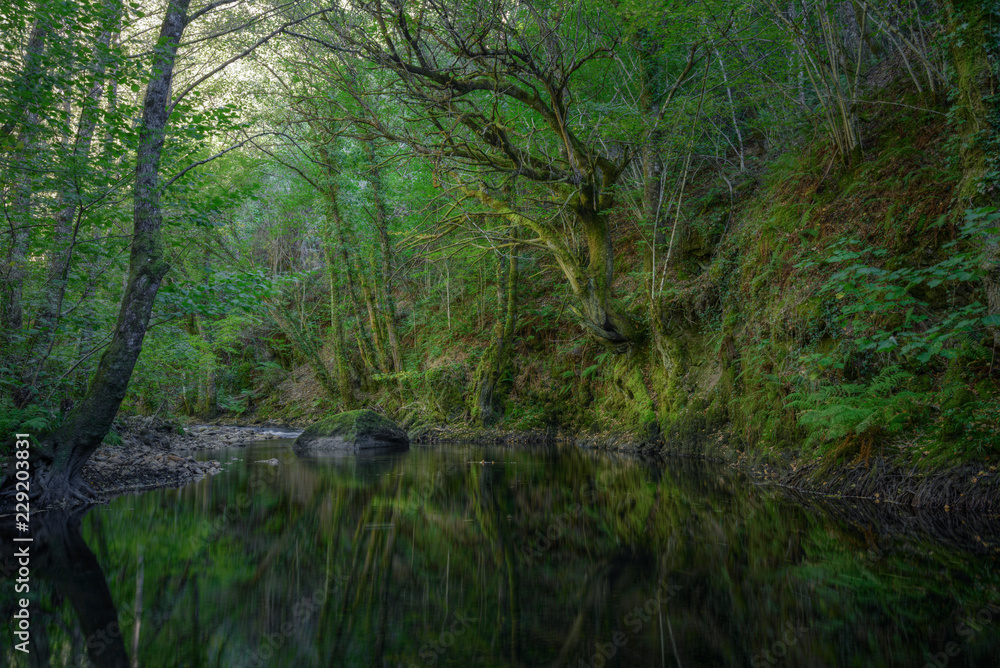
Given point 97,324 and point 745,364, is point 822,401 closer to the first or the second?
point 745,364

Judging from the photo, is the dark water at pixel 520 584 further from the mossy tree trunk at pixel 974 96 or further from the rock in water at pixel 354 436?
the rock in water at pixel 354 436

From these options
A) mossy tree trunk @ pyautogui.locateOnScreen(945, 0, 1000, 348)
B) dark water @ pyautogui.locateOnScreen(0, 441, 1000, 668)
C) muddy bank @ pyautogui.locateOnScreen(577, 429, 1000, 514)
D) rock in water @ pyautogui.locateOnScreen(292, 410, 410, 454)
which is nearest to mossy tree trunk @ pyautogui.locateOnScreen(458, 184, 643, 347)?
muddy bank @ pyautogui.locateOnScreen(577, 429, 1000, 514)

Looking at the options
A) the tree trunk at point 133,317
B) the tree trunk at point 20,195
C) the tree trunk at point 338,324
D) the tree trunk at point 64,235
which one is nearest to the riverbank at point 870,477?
the tree trunk at point 133,317

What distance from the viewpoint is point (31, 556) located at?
3723 millimetres

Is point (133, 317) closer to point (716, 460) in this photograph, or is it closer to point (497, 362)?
point (716, 460)

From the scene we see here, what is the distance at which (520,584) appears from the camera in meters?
3.11

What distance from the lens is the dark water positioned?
7.42 ft

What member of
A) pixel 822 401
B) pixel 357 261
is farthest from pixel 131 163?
pixel 357 261

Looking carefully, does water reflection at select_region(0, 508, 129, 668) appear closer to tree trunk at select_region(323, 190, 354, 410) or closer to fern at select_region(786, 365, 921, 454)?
fern at select_region(786, 365, 921, 454)

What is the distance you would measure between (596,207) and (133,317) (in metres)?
7.91

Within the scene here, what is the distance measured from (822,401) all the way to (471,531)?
161 inches

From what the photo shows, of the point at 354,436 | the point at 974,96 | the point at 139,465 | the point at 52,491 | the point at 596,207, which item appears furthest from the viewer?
the point at 354,436

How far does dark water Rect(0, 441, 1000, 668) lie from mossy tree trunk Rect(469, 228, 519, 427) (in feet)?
28.3

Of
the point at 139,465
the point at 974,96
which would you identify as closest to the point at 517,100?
the point at 974,96
